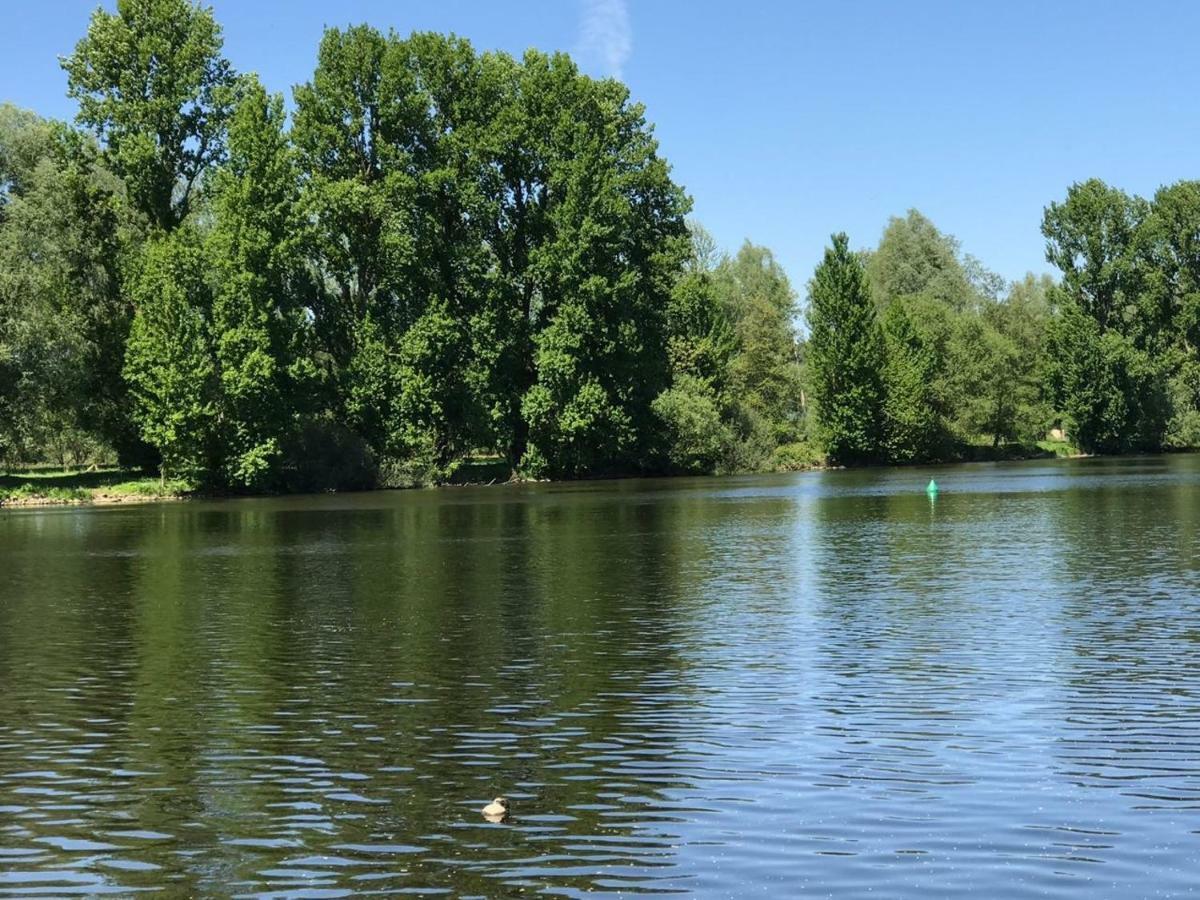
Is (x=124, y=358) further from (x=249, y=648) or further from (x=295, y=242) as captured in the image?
(x=249, y=648)

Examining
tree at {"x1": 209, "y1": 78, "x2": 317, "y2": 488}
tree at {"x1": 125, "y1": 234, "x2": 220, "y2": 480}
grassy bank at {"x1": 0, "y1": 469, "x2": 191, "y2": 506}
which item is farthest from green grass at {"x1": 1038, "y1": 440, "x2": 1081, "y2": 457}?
grassy bank at {"x1": 0, "y1": 469, "x2": 191, "y2": 506}

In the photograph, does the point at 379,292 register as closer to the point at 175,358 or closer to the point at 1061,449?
the point at 175,358

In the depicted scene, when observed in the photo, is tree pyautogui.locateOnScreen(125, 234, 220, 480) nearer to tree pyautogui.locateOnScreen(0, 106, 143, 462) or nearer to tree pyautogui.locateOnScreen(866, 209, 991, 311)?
tree pyautogui.locateOnScreen(0, 106, 143, 462)

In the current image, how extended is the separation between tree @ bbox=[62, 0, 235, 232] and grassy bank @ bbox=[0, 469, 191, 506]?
674 inches

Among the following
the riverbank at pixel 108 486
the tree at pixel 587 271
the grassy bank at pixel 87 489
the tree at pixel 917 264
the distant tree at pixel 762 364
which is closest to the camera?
the grassy bank at pixel 87 489

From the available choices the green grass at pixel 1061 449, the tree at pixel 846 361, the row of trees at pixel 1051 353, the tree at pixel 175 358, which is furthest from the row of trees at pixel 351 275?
the green grass at pixel 1061 449

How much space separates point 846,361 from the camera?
390 feet

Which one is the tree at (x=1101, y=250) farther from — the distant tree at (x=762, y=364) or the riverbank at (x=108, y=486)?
the riverbank at (x=108, y=486)

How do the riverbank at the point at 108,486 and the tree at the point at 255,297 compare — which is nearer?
the riverbank at the point at 108,486

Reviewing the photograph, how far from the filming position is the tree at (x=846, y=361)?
388ft

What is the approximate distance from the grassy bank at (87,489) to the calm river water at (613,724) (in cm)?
4121

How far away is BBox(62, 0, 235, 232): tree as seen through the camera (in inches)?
3263

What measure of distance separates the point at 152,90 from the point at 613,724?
77688 millimetres

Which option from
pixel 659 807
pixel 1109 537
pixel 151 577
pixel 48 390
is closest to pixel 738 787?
pixel 659 807
